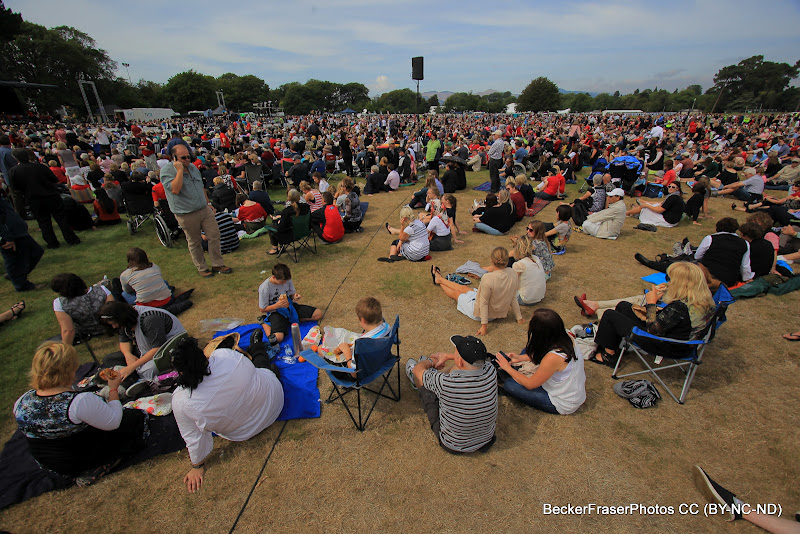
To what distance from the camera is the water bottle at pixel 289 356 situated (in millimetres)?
4164

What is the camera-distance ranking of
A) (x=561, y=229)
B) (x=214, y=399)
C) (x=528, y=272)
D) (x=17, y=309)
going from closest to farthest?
1. (x=214, y=399)
2. (x=528, y=272)
3. (x=17, y=309)
4. (x=561, y=229)

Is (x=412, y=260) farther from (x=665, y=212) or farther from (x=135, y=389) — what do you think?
(x=665, y=212)

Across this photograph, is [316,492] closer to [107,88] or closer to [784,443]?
[784,443]

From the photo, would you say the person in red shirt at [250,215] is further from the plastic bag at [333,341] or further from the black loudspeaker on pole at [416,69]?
the black loudspeaker on pole at [416,69]

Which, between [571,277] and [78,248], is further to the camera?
[78,248]

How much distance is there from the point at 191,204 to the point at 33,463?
12.6 feet

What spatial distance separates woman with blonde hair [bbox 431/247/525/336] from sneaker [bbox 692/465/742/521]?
2321mm

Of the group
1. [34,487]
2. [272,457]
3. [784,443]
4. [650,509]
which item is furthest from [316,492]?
[784,443]

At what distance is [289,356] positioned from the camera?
4.24 metres

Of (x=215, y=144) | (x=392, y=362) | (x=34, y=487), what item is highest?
(x=215, y=144)

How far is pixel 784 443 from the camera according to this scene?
307cm

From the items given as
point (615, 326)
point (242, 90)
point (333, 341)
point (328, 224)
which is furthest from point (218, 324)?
point (242, 90)

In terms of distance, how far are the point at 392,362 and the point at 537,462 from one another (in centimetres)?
155

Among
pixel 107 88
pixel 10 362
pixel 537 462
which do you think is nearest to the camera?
pixel 537 462
